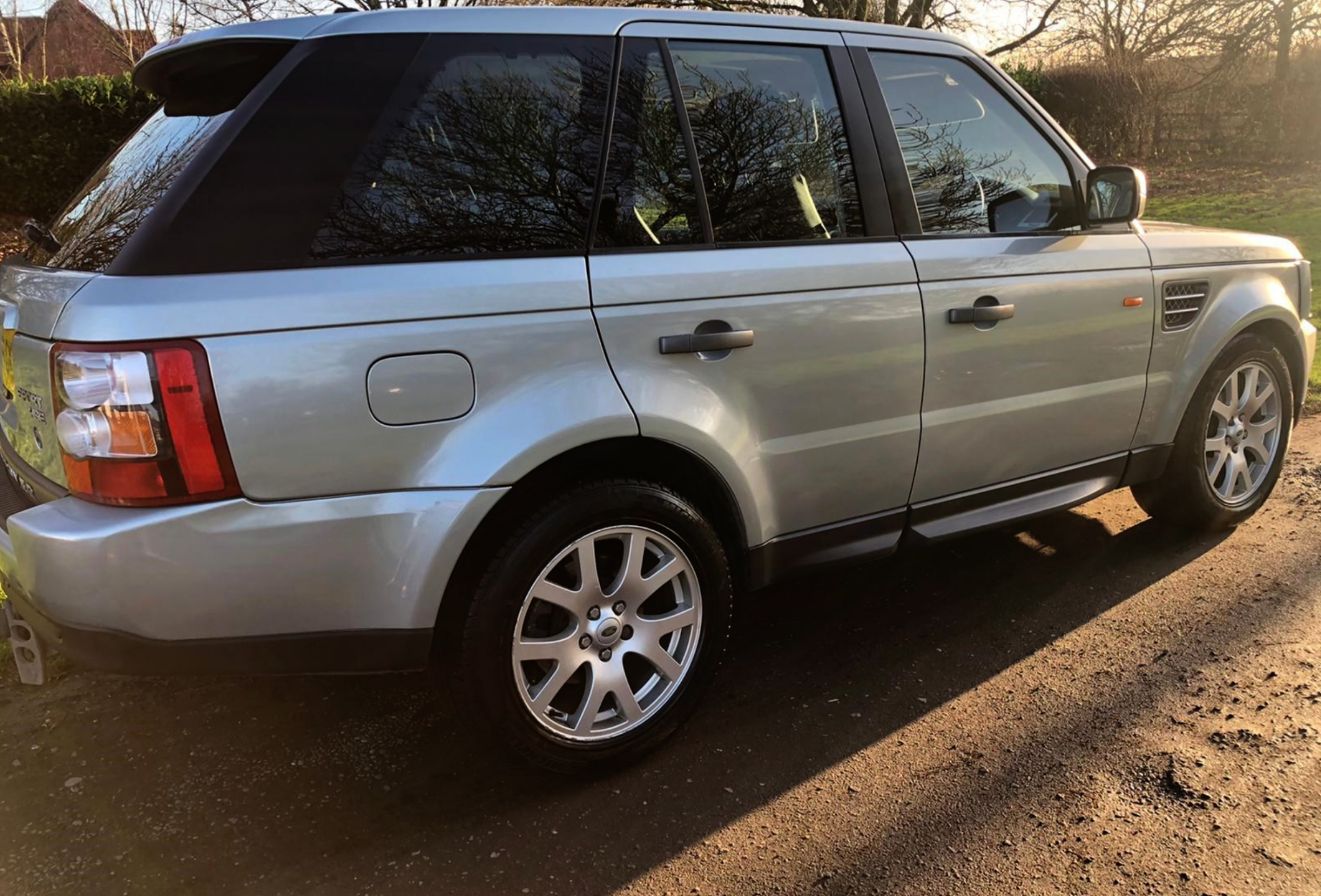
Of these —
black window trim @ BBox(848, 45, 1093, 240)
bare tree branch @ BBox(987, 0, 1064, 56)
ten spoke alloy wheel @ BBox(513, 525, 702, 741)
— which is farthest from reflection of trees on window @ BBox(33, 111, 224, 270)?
bare tree branch @ BBox(987, 0, 1064, 56)

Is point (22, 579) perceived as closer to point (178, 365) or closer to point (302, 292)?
point (178, 365)

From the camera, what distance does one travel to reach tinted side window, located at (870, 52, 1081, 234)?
3100 mm

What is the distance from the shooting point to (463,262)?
2238 millimetres

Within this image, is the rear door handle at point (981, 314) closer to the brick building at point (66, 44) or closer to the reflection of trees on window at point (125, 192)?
the reflection of trees on window at point (125, 192)

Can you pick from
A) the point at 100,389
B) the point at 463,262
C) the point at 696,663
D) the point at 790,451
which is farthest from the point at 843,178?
the point at 100,389

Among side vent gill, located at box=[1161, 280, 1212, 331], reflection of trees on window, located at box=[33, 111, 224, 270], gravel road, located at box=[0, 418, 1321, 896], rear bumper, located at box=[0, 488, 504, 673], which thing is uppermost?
reflection of trees on window, located at box=[33, 111, 224, 270]

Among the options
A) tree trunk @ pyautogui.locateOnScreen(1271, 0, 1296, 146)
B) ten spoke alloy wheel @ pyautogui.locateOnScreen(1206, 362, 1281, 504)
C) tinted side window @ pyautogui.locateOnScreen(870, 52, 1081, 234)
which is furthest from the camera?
tree trunk @ pyautogui.locateOnScreen(1271, 0, 1296, 146)

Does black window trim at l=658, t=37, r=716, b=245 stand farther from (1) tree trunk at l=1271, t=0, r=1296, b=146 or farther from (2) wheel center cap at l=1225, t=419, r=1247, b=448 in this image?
(1) tree trunk at l=1271, t=0, r=1296, b=146

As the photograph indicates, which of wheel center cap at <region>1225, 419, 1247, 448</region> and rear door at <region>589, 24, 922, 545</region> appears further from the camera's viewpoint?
wheel center cap at <region>1225, 419, 1247, 448</region>

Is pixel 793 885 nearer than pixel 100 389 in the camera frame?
No

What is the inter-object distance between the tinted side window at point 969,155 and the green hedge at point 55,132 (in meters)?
9.99

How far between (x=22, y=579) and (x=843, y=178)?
242cm

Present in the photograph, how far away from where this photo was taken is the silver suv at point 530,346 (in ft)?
6.63

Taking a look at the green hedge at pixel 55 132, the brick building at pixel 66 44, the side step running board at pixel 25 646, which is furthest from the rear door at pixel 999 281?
the brick building at pixel 66 44
